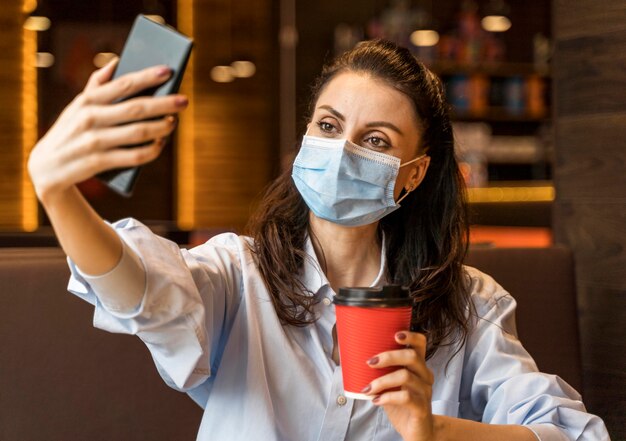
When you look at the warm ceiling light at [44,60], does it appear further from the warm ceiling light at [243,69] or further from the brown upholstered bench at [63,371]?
the brown upholstered bench at [63,371]

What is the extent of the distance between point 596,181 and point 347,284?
89cm

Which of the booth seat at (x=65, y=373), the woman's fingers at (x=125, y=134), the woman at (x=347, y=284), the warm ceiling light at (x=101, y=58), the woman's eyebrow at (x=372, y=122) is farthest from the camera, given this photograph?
the warm ceiling light at (x=101, y=58)

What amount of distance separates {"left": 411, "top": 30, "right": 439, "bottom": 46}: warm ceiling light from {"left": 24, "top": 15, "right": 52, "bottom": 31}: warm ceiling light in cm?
239

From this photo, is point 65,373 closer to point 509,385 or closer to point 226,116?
point 509,385

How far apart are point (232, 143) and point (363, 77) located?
4.62 meters

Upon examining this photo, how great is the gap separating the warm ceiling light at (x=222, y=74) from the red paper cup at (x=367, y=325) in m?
5.17

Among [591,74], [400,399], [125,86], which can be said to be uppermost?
[591,74]

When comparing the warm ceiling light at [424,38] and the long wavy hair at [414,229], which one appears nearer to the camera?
the long wavy hair at [414,229]

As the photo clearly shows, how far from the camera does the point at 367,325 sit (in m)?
1.11

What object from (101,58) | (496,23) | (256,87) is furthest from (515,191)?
(101,58)

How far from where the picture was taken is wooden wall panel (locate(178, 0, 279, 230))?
6.02 m

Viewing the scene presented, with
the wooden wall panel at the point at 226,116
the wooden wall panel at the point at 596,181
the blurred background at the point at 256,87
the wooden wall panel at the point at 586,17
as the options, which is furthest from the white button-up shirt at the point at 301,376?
the wooden wall panel at the point at 226,116

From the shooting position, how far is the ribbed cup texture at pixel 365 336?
1104mm

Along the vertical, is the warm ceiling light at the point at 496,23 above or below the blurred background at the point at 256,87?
above
